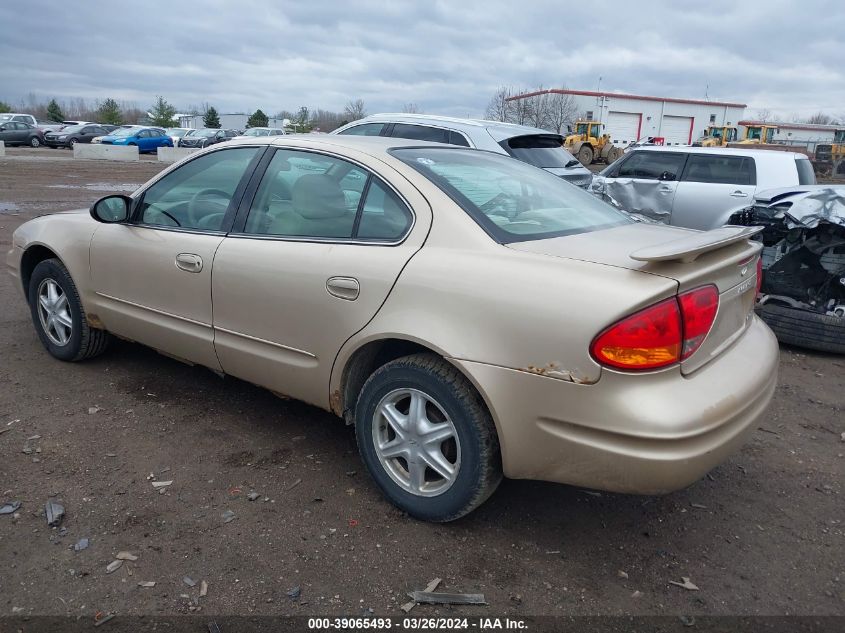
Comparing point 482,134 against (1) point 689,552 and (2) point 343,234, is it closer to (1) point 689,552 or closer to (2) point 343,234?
(2) point 343,234

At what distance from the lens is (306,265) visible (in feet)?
10.2

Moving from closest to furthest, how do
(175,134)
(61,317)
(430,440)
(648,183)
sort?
(430,440) < (61,317) < (648,183) < (175,134)

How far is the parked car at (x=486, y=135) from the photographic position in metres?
7.62

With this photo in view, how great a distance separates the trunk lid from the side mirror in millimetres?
2530

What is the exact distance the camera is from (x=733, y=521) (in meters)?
3.03

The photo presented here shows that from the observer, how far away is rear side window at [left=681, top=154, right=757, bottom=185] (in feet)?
28.9

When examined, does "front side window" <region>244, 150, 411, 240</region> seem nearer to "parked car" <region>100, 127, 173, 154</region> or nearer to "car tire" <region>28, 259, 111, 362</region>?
"car tire" <region>28, 259, 111, 362</region>

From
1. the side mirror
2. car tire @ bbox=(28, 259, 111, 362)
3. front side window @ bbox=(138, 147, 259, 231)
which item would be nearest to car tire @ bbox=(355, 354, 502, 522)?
front side window @ bbox=(138, 147, 259, 231)

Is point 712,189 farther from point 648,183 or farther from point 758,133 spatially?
point 758,133

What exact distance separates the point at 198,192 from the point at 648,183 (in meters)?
7.23

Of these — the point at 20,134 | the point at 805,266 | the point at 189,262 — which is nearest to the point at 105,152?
the point at 20,134

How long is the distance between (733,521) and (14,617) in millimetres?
2881

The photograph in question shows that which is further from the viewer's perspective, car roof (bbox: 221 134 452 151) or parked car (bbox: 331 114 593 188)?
parked car (bbox: 331 114 593 188)

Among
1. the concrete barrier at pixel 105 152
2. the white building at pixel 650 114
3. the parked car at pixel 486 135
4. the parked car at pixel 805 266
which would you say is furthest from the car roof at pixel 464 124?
the white building at pixel 650 114
